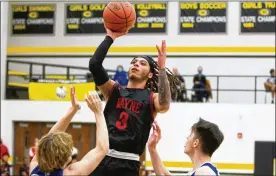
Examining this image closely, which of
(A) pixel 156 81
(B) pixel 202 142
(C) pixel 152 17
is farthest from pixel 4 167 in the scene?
(B) pixel 202 142

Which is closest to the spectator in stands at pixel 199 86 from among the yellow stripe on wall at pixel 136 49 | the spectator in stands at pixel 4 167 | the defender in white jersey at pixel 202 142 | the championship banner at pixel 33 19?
the yellow stripe on wall at pixel 136 49

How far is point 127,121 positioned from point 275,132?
13.7 m

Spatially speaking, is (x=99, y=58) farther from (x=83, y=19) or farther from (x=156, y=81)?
(x=83, y=19)

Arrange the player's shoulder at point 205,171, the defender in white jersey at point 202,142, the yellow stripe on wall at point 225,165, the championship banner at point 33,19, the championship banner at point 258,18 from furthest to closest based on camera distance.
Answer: the championship banner at point 33,19 → the championship banner at point 258,18 → the yellow stripe on wall at point 225,165 → the defender in white jersey at point 202,142 → the player's shoulder at point 205,171

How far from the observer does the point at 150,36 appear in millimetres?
22859

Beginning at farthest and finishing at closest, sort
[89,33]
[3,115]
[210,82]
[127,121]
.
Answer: [89,33]
[210,82]
[3,115]
[127,121]

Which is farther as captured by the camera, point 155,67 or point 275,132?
point 275,132

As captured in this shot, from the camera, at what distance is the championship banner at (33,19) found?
934 inches

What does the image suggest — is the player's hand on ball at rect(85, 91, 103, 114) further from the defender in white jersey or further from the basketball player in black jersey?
the basketball player in black jersey

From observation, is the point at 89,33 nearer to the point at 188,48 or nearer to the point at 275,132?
the point at 188,48

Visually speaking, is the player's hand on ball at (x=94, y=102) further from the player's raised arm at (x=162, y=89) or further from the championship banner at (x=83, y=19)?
the championship banner at (x=83, y=19)

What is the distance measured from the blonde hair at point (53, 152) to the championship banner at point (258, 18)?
1873 centimetres

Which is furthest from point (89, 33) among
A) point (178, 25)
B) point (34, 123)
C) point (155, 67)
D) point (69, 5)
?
point (155, 67)

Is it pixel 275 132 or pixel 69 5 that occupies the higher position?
pixel 69 5
